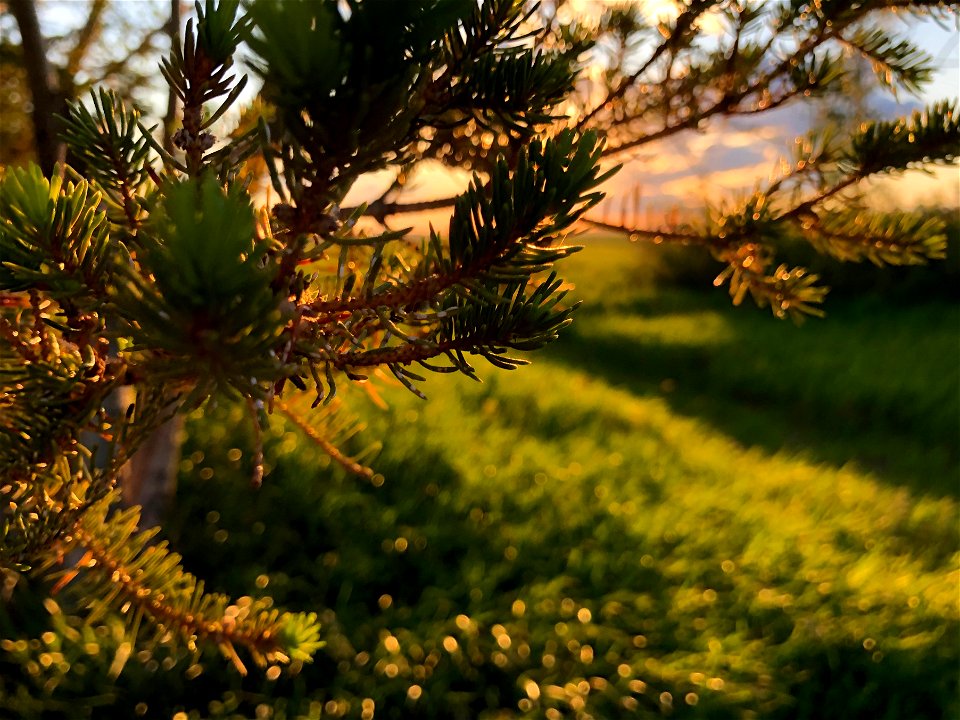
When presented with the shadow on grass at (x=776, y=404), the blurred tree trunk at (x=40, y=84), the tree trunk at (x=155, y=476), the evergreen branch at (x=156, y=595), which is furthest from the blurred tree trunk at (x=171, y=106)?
the shadow on grass at (x=776, y=404)

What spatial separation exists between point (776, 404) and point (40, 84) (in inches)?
161

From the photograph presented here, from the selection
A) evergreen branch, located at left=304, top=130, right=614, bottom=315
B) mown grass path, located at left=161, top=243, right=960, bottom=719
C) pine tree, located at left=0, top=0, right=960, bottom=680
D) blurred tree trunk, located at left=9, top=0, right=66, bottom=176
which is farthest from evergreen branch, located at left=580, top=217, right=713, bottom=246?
mown grass path, located at left=161, top=243, right=960, bottom=719

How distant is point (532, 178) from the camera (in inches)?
10.8

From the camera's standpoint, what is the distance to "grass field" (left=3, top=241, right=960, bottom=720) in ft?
5.32

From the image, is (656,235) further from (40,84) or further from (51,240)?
(40,84)

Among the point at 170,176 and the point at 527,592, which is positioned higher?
the point at 170,176

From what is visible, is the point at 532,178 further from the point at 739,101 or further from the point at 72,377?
the point at 739,101

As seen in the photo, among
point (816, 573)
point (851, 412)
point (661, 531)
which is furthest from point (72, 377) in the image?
point (851, 412)

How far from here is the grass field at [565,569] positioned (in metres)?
1.62

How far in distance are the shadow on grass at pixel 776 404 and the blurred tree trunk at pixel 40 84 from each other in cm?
329

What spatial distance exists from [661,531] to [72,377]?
1990 mm

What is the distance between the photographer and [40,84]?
84 centimetres

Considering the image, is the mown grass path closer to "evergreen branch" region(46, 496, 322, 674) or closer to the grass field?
the grass field

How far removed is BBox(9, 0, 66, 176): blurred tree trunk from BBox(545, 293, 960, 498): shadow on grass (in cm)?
329
